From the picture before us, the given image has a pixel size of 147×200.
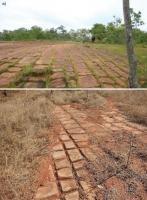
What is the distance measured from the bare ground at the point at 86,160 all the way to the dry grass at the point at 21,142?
0.03 feet

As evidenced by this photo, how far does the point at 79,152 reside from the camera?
320cm

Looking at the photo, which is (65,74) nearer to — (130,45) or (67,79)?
(67,79)

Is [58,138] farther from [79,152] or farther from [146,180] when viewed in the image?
[146,180]

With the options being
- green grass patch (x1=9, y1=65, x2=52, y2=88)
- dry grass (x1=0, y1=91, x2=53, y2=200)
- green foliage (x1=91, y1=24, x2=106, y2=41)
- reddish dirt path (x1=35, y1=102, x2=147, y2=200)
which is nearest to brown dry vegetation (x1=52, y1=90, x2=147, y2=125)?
dry grass (x1=0, y1=91, x2=53, y2=200)

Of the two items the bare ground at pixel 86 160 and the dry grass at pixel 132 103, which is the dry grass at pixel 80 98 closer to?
the dry grass at pixel 132 103

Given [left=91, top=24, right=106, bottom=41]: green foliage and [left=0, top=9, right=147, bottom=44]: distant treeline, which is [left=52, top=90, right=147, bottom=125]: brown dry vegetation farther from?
[left=91, top=24, right=106, bottom=41]: green foliage

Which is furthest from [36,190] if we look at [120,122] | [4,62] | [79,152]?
[4,62]

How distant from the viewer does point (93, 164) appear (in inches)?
114

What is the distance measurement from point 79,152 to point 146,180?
0.80m

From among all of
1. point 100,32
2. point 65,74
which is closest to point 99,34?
point 100,32

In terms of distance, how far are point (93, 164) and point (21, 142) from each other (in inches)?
34.1

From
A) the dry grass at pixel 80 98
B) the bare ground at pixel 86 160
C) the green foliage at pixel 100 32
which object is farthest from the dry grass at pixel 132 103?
the green foliage at pixel 100 32

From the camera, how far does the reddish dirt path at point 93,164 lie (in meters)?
2.46

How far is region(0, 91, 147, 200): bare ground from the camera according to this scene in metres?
2.46
